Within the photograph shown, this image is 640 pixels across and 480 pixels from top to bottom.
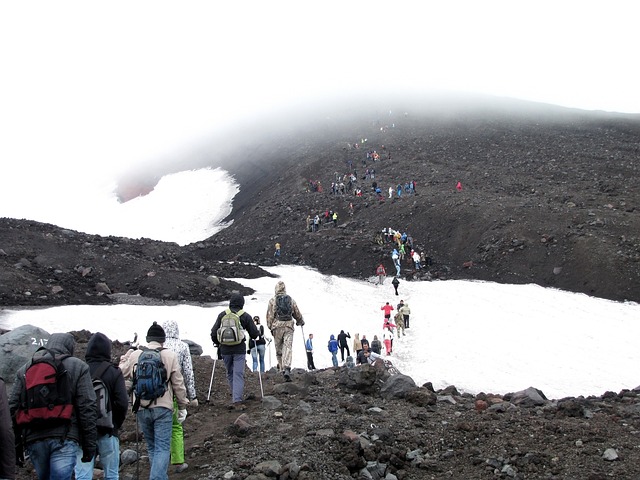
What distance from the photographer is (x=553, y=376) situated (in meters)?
19.4

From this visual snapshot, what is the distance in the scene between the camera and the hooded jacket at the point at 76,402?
210 inches

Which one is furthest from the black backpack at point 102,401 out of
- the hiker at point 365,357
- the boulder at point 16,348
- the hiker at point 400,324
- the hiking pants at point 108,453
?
the hiker at point 400,324

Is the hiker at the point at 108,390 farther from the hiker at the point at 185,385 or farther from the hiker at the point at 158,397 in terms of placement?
the hiker at the point at 185,385

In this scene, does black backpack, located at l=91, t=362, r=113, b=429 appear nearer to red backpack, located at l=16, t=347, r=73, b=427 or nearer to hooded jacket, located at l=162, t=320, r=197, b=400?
red backpack, located at l=16, t=347, r=73, b=427

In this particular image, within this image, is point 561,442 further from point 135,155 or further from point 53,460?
point 135,155

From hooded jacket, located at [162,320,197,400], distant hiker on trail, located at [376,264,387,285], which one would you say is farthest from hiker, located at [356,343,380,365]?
distant hiker on trail, located at [376,264,387,285]

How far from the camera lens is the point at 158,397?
663 cm

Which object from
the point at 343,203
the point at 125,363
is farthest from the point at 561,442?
the point at 343,203

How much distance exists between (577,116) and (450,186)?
45.1 meters

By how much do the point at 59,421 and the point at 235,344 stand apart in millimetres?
4731

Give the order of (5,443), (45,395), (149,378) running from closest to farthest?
(5,443) → (45,395) → (149,378)

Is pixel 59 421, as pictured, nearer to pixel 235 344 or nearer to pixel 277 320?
pixel 235 344

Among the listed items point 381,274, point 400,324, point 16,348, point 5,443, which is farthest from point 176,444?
point 381,274

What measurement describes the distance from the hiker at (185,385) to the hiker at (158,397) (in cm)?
24
